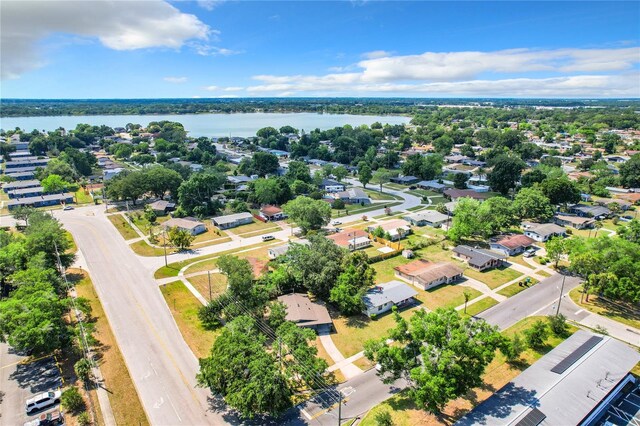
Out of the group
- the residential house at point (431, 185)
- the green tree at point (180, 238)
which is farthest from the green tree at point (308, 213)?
the residential house at point (431, 185)

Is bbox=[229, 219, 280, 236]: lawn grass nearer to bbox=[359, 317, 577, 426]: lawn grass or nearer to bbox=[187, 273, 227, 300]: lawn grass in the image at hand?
bbox=[187, 273, 227, 300]: lawn grass

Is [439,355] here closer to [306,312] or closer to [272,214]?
[306,312]

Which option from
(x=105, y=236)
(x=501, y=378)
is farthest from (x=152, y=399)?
(x=105, y=236)

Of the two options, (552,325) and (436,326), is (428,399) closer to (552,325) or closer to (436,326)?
(436,326)

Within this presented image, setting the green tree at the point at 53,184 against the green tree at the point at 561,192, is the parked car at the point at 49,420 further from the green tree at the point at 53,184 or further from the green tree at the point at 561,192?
the green tree at the point at 561,192

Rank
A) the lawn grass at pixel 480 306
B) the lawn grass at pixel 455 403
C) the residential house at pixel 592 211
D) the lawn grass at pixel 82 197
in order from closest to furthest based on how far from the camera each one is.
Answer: the lawn grass at pixel 455 403, the lawn grass at pixel 480 306, the residential house at pixel 592 211, the lawn grass at pixel 82 197

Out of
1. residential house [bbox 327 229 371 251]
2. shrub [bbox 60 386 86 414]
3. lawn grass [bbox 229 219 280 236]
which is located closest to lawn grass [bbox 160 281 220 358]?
shrub [bbox 60 386 86 414]
